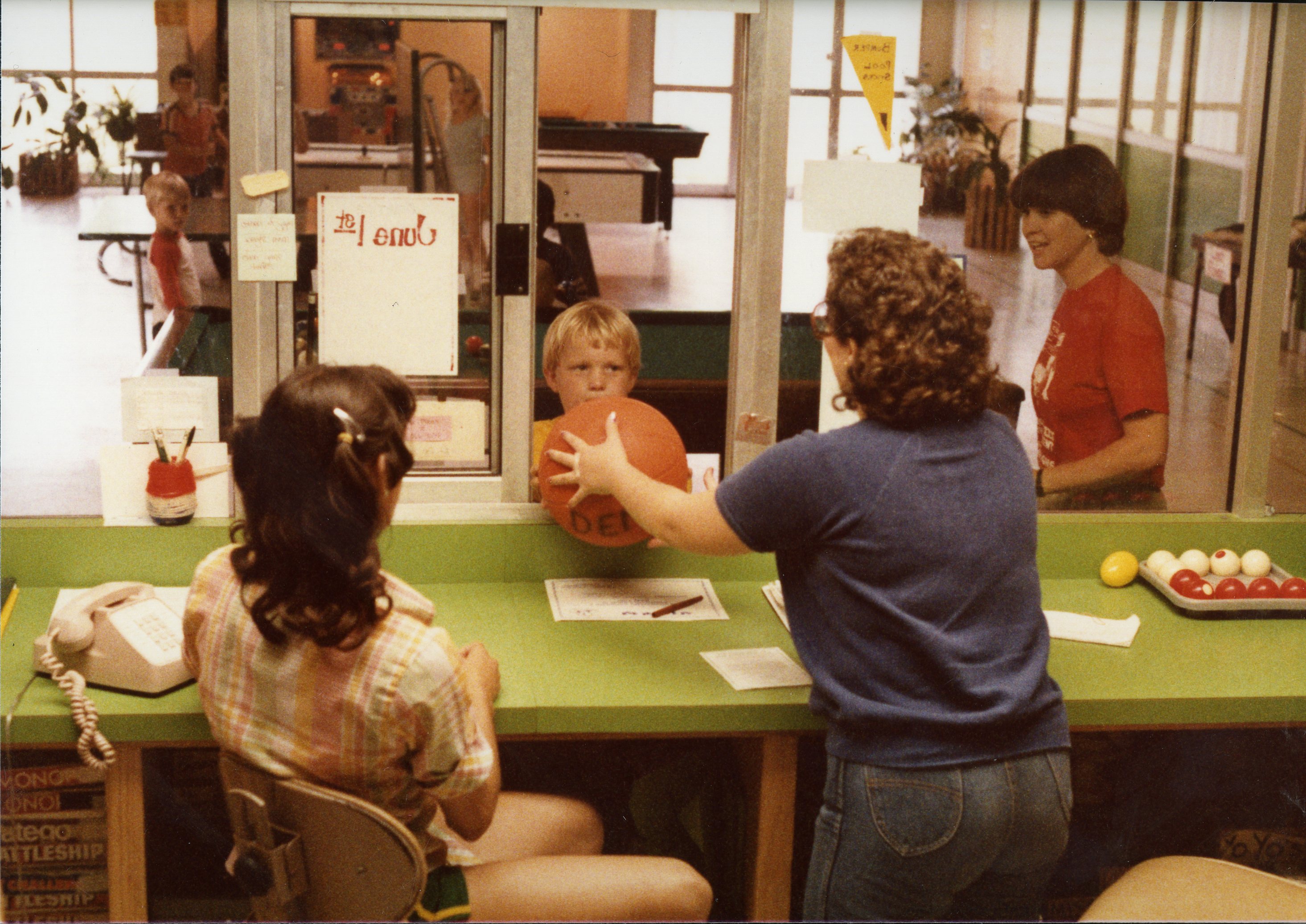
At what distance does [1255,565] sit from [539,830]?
1521 mm

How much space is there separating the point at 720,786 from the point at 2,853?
4.40 ft

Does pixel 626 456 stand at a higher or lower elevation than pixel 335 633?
higher

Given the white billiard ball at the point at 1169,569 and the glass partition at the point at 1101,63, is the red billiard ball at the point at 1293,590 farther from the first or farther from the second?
the glass partition at the point at 1101,63

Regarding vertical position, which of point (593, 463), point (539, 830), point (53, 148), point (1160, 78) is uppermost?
point (1160, 78)

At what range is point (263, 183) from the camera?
8.54 ft

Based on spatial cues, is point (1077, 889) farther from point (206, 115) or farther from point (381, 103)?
point (381, 103)

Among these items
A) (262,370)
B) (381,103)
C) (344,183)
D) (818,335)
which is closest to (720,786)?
(818,335)

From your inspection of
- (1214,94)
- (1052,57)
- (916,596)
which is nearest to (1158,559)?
(916,596)

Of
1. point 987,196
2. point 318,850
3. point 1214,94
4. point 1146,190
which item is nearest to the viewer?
point 318,850

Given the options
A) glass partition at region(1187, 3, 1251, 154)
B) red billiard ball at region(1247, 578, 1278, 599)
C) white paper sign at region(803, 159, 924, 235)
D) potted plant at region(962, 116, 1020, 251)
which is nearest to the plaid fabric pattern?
white paper sign at region(803, 159, 924, 235)

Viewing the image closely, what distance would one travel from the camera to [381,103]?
4.11 metres

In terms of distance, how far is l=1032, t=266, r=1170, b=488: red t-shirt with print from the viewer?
2.94 metres

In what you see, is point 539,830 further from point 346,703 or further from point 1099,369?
point 1099,369

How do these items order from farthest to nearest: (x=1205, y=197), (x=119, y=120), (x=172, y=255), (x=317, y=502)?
1. (x=1205, y=197)
2. (x=119, y=120)
3. (x=172, y=255)
4. (x=317, y=502)
